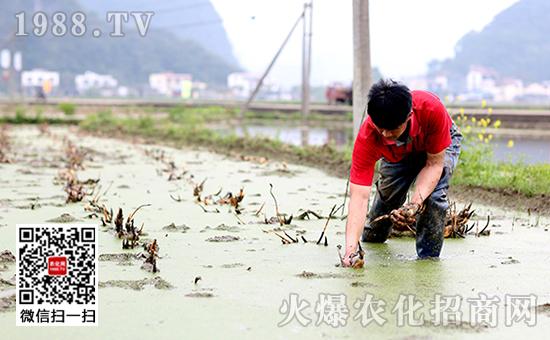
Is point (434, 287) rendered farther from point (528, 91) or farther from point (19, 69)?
point (19, 69)

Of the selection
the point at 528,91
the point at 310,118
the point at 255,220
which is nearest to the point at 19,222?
the point at 255,220

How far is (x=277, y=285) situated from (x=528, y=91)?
147ft

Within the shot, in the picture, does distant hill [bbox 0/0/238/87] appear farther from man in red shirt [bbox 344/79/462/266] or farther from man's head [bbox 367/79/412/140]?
man's head [bbox 367/79/412/140]

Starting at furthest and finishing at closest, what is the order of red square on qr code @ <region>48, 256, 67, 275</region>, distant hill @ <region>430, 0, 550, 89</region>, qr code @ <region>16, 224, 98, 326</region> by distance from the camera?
distant hill @ <region>430, 0, 550, 89</region> → red square on qr code @ <region>48, 256, 67, 275</region> → qr code @ <region>16, 224, 98, 326</region>

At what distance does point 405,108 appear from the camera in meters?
3.95

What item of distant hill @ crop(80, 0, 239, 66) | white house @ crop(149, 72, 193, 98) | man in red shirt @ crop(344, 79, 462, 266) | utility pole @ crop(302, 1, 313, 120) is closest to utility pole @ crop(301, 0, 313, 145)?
utility pole @ crop(302, 1, 313, 120)

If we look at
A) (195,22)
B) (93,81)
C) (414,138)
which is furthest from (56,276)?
(195,22)

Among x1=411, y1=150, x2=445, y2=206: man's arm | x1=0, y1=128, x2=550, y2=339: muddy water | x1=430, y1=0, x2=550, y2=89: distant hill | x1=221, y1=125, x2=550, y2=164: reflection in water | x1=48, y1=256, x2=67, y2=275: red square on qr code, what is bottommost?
x1=221, y1=125, x2=550, y2=164: reflection in water

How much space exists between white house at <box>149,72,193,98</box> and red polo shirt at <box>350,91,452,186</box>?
60.6 metres

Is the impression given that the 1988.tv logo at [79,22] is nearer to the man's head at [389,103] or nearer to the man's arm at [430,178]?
the man's arm at [430,178]

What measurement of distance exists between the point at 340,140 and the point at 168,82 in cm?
5705

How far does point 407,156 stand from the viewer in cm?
471

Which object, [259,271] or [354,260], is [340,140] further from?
[259,271]

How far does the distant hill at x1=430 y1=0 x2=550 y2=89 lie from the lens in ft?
142
